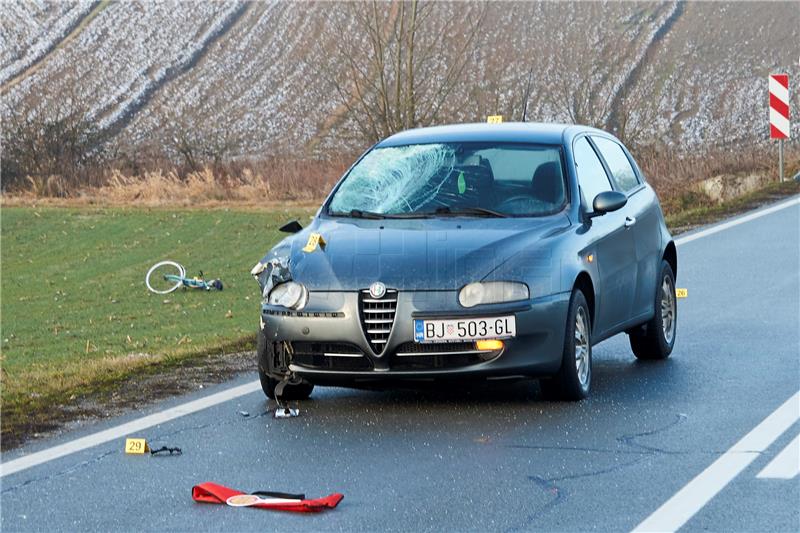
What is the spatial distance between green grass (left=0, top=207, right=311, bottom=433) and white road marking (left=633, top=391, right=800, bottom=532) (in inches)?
152

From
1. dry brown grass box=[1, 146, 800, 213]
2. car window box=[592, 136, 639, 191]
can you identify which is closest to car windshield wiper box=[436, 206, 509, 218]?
car window box=[592, 136, 639, 191]

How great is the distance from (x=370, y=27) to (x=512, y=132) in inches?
627

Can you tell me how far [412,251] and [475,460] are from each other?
1.69 meters

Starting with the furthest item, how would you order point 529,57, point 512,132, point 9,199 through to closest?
point 529,57 < point 9,199 < point 512,132

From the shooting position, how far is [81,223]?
33.5 meters

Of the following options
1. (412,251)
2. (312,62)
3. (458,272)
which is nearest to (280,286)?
(412,251)

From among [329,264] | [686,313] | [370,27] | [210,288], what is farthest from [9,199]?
[329,264]

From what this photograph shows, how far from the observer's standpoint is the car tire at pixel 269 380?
9414 millimetres

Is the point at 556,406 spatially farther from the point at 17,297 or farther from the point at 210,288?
the point at 17,297

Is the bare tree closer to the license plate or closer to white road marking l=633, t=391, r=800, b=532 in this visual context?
the license plate

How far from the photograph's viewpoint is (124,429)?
29.1ft

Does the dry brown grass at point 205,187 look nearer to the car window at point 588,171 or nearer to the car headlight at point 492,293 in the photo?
the car window at point 588,171

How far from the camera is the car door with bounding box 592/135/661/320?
10.8m

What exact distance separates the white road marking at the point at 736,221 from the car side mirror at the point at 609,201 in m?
8.12
